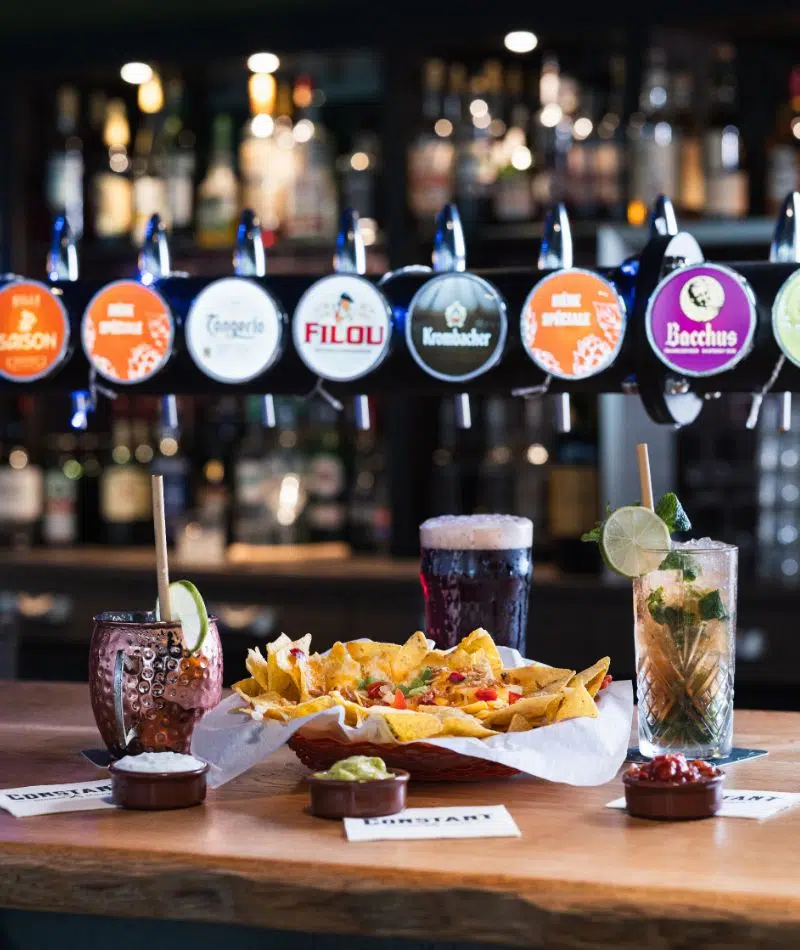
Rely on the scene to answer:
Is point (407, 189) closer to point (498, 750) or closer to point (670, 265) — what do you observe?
point (670, 265)

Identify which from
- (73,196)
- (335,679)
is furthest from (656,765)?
(73,196)

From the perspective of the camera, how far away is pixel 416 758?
60.9 inches

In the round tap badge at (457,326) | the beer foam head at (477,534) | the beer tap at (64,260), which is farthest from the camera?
the beer tap at (64,260)

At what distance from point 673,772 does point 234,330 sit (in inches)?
45.3

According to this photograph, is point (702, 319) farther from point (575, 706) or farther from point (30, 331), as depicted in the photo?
point (30, 331)

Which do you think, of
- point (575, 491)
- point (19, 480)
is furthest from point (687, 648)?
point (19, 480)

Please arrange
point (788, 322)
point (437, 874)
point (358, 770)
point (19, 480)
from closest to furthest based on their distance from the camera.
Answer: point (437, 874) → point (358, 770) → point (788, 322) → point (19, 480)

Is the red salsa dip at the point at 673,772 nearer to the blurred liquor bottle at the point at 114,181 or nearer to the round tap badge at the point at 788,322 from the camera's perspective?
the round tap badge at the point at 788,322

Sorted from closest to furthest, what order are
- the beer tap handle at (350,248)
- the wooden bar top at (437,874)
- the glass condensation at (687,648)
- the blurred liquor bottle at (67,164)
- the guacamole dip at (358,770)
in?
the wooden bar top at (437,874), the guacamole dip at (358,770), the glass condensation at (687,648), the beer tap handle at (350,248), the blurred liquor bottle at (67,164)

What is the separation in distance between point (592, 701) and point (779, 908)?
0.44m

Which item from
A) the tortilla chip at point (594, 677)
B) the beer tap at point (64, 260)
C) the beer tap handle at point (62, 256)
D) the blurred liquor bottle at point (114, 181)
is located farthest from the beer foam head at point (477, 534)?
the blurred liquor bottle at point (114, 181)

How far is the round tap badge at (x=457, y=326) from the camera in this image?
2.24m

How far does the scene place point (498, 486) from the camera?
4.27m

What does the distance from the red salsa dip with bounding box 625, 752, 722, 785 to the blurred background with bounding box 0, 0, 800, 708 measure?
229 centimetres
